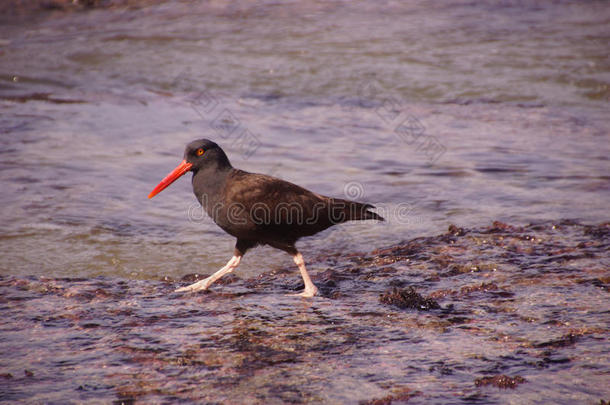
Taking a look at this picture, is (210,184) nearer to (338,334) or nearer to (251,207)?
(251,207)

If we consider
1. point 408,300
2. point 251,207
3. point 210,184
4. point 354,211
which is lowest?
point 408,300

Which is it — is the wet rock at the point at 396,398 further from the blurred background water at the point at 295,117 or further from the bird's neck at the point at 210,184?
the blurred background water at the point at 295,117

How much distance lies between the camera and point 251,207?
5.23 m

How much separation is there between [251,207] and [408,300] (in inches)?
51.8

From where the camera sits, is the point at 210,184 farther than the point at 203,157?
No

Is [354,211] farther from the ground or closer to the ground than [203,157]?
closer to the ground

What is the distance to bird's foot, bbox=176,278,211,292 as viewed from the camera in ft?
17.5

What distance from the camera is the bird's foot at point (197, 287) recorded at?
17.5 feet

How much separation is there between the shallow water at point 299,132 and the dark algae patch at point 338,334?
0.04 metres

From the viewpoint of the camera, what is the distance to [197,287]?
5395 millimetres

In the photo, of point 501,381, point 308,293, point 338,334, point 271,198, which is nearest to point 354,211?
point 271,198

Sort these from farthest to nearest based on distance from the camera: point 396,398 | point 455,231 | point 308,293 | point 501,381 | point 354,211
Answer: point 455,231
point 354,211
point 308,293
point 501,381
point 396,398

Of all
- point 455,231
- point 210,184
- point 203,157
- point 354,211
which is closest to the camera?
point 210,184

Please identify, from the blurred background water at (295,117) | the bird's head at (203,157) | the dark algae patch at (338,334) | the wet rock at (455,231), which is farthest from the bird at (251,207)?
the wet rock at (455,231)
